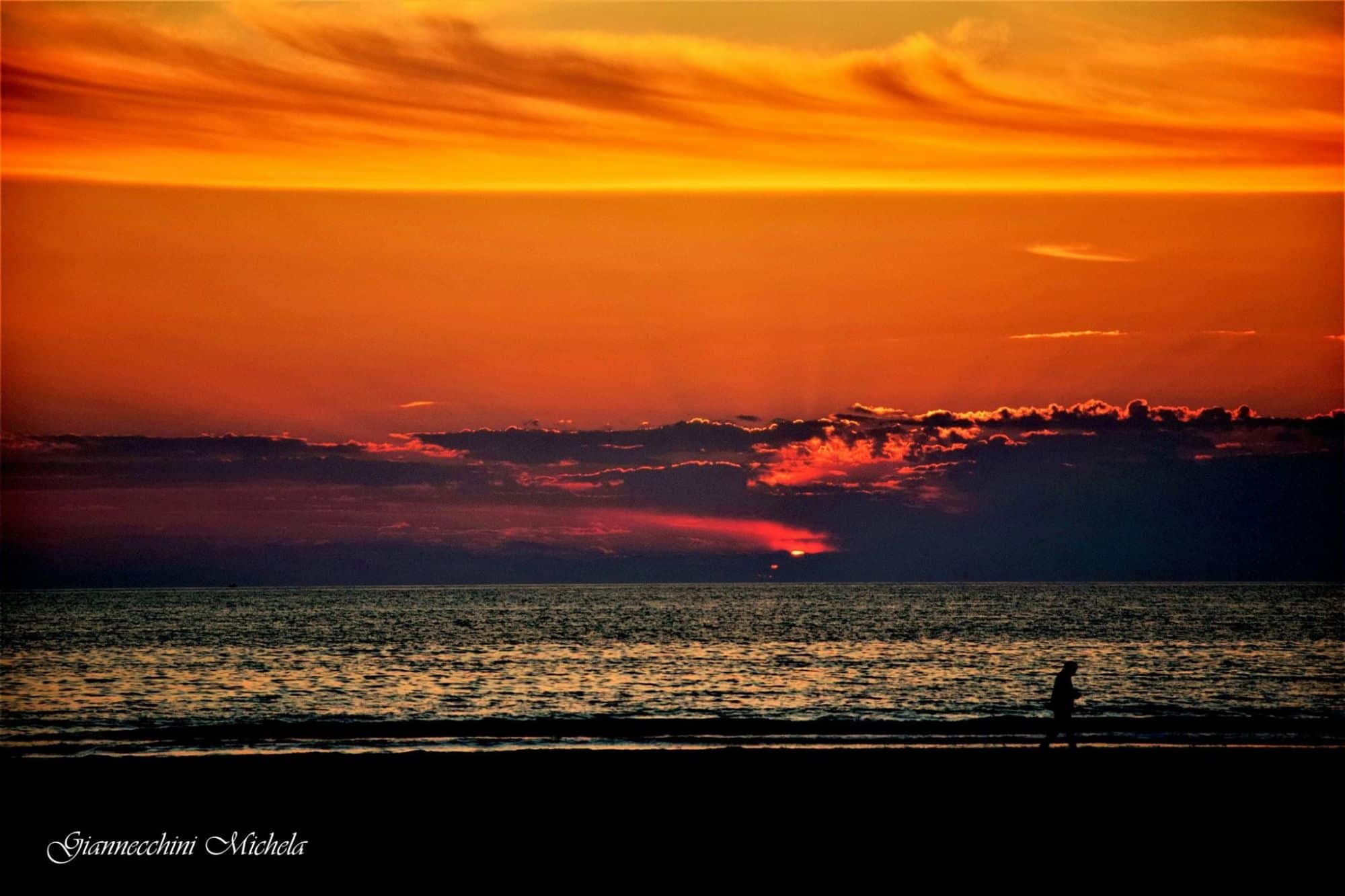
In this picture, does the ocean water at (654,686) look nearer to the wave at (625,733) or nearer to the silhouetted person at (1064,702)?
the wave at (625,733)

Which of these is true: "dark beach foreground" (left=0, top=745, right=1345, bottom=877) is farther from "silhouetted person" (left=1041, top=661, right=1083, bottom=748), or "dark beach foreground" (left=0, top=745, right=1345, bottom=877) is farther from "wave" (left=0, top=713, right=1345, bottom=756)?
"wave" (left=0, top=713, right=1345, bottom=756)

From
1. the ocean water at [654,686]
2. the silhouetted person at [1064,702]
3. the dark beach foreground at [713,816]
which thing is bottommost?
the ocean water at [654,686]

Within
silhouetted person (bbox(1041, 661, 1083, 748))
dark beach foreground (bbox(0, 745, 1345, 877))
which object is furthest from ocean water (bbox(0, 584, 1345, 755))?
dark beach foreground (bbox(0, 745, 1345, 877))

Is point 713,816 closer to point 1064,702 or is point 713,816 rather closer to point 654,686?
point 1064,702

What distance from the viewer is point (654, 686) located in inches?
2297

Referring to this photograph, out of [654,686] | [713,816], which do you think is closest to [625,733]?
[713,816]

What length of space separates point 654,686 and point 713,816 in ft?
120

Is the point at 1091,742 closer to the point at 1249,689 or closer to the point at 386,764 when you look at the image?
the point at 386,764

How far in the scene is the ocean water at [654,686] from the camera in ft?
124

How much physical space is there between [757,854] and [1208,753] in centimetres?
1510

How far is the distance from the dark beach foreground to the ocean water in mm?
6602

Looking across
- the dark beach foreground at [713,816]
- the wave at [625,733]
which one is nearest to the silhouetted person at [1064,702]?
the dark beach foreground at [713,816]

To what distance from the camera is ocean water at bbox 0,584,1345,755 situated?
37781mm

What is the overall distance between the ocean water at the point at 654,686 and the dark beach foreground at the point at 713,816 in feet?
21.7
